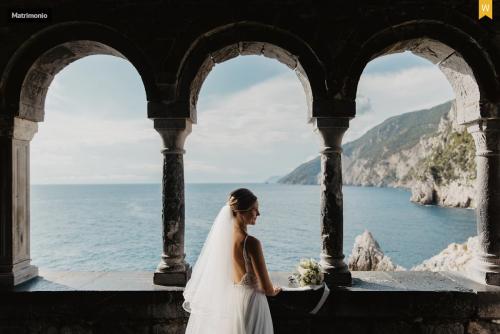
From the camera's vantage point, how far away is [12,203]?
4.38m

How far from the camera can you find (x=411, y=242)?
149 feet

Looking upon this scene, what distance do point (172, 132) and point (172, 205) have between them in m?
0.77

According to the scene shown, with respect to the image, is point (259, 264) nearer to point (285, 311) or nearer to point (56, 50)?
point (285, 311)

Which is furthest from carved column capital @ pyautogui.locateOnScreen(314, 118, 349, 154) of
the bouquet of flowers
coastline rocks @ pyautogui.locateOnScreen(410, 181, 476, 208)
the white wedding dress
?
coastline rocks @ pyautogui.locateOnScreen(410, 181, 476, 208)

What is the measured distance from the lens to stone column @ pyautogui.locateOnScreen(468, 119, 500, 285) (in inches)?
168

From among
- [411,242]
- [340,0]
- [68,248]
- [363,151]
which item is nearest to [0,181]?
[340,0]

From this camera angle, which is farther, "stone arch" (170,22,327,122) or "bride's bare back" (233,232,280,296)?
"stone arch" (170,22,327,122)

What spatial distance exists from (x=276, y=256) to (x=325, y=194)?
103ft

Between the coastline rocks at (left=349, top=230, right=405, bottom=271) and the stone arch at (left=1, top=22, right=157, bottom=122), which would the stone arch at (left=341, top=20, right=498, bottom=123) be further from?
the coastline rocks at (left=349, top=230, right=405, bottom=271)

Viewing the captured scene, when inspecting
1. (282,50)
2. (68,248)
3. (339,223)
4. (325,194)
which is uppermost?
(282,50)

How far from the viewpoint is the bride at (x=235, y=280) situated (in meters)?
3.30

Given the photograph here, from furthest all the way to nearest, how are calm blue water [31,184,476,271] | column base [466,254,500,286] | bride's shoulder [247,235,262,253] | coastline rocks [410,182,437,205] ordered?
coastline rocks [410,182,437,205] < calm blue water [31,184,476,271] < column base [466,254,500,286] < bride's shoulder [247,235,262,253]

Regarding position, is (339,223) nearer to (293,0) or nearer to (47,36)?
(293,0)

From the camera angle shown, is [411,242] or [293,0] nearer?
[293,0]
